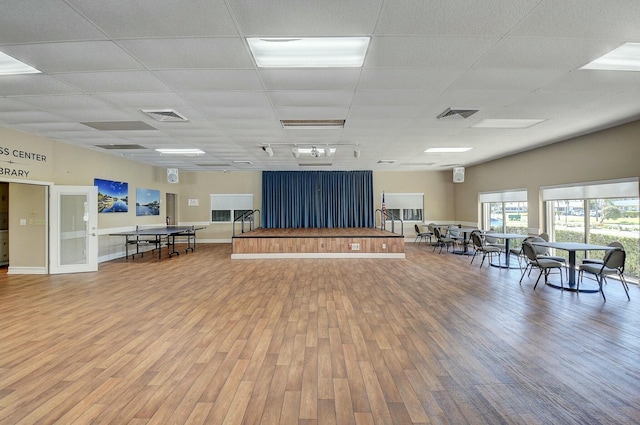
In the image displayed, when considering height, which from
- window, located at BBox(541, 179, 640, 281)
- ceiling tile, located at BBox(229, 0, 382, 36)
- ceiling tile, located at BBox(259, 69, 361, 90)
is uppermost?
ceiling tile, located at BBox(229, 0, 382, 36)

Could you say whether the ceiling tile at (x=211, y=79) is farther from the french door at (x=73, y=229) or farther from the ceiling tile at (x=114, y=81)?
the french door at (x=73, y=229)

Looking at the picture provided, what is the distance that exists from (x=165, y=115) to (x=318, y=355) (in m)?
4.15

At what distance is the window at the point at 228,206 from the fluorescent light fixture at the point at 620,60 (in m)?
10.5

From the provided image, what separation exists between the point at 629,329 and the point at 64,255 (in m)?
9.62

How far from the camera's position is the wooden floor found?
201 cm

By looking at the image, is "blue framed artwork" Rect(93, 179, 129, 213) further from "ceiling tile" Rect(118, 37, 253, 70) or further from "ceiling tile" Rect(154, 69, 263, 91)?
"ceiling tile" Rect(118, 37, 253, 70)

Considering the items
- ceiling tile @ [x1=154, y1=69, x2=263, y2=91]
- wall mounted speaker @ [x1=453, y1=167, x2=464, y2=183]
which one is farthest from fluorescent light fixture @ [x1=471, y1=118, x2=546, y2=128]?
wall mounted speaker @ [x1=453, y1=167, x2=464, y2=183]

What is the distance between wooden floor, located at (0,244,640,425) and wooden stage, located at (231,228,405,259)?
3044 mm

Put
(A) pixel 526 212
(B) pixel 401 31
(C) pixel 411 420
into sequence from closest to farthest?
(C) pixel 411 420 → (B) pixel 401 31 → (A) pixel 526 212

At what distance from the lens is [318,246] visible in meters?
8.45

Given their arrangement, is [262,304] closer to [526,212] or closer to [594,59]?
[594,59]

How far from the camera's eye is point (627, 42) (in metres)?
2.61

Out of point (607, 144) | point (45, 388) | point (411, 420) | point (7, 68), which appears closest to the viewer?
point (411, 420)

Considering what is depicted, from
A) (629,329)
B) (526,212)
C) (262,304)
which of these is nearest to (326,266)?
(262,304)
